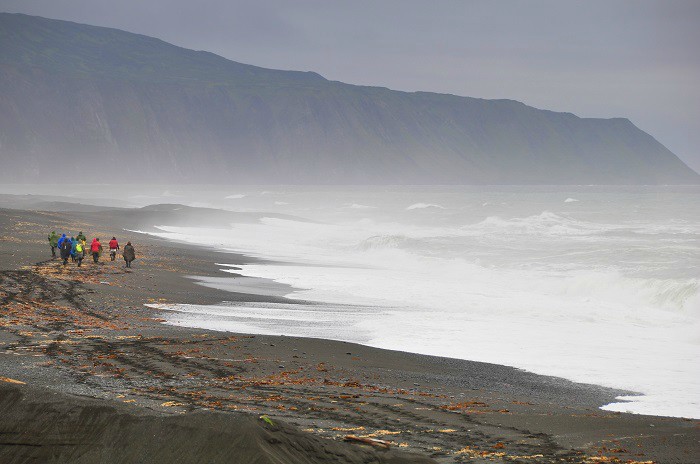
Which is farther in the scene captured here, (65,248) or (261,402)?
(65,248)

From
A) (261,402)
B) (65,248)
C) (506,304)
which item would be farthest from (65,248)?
(261,402)

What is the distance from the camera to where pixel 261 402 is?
10.3 m

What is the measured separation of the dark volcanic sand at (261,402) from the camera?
6.80 metres

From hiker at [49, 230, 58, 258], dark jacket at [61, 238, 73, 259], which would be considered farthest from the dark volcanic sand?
hiker at [49, 230, 58, 258]

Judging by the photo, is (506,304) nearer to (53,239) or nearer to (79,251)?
(79,251)

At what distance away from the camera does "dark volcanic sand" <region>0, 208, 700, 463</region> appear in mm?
6805

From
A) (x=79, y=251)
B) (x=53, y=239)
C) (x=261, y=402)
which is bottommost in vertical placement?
(x=261, y=402)

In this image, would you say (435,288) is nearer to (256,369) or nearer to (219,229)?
(256,369)

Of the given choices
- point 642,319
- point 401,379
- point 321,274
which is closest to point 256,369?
point 401,379

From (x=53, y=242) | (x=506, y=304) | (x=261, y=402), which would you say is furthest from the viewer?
(x=53, y=242)

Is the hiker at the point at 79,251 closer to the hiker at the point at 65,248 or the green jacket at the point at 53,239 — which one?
the hiker at the point at 65,248

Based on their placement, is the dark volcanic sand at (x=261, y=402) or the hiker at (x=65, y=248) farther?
the hiker at (x=65, y=248)

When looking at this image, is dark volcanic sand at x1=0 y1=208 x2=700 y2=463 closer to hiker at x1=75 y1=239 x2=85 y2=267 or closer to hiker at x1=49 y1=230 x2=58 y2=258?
hiker at x1=75 y1=239 x2=85 y2=267

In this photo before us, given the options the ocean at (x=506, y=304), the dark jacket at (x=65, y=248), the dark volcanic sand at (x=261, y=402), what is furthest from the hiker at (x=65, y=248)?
the dark volcanic sand at (x=261, y=402)
